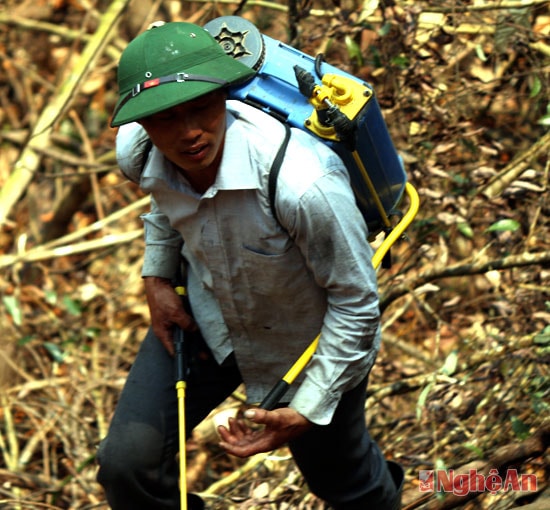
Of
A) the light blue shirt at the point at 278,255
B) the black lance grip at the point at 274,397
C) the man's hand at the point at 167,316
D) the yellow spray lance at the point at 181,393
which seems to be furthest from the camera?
the man's hand at the point at 167,316

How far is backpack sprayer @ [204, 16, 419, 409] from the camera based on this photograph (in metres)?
2.55

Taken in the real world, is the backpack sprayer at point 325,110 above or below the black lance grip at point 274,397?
above

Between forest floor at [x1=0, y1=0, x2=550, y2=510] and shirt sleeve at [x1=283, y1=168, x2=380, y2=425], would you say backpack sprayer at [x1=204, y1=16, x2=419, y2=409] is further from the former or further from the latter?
forest floor at [x1=0, y1=0, x2=550, y2=510]

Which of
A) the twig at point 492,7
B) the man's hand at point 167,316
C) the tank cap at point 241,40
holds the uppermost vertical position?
the tank cap at point 241,40

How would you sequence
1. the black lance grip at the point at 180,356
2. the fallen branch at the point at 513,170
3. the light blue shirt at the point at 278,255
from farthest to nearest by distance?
the fallen branch at the point at 513,170
the black lance grip at the point at 180,356
the light blue shirt at the point at 278,255

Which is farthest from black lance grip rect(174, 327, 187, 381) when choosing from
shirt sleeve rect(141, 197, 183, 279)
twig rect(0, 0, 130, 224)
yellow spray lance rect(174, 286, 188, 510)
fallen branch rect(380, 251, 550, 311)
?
twig rect(0, 0, 130, 224)

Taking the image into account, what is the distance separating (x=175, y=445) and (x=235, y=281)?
22.2 inches

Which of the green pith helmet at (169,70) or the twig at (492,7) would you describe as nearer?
the green pith helmet at (169,70)

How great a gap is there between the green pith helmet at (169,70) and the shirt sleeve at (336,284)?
377mm

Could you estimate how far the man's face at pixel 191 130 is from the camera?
8.05ft

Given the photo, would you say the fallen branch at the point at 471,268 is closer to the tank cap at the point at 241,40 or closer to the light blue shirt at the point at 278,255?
the light blue shirt at the point at 278,255

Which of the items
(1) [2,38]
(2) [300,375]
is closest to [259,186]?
(2) [300,375]

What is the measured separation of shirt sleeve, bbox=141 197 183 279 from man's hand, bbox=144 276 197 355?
0.07 meters

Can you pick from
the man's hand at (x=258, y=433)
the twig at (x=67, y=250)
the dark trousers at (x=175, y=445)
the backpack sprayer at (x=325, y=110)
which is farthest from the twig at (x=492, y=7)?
the man's hand at (x=258, y=433)
